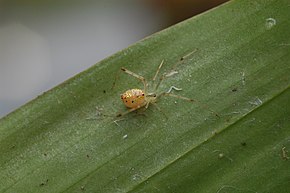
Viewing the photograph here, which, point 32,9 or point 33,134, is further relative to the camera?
point 32,9

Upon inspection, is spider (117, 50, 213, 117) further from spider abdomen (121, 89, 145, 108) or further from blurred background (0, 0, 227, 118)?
blurred background (0, 0, 227, 118)

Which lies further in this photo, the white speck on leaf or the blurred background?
the blurred background

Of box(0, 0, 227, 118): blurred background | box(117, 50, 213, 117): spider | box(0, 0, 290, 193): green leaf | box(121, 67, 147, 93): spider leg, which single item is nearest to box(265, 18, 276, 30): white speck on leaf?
box(0, 0, 290, 193): green leaf

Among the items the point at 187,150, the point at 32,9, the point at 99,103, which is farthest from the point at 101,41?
the point at 187,150

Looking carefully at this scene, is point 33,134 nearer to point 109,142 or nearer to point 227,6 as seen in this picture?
point 109,142

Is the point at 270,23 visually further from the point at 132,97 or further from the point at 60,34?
the point at 60,34

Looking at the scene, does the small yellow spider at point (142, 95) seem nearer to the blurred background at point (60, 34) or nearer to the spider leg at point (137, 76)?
the spider leg at point (137, 76)
